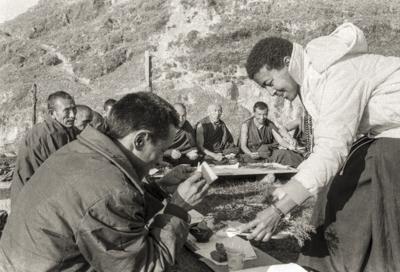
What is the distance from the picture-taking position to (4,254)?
76.1 inches

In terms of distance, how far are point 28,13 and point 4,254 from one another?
163ft

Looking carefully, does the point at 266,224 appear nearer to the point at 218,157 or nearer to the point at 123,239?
the point at 123,239

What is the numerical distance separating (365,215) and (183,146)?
20.1ft

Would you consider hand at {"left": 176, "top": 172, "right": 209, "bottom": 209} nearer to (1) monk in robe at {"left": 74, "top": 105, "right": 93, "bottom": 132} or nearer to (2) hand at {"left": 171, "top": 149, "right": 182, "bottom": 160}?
(1) monk in robe at {"left": 74, "top": 105, "right": 93, "bottom": 132}

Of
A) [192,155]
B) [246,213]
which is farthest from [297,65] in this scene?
[192,155]

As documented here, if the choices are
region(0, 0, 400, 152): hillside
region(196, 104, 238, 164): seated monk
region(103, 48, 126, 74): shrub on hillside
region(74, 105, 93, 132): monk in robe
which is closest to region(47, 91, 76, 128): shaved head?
region(74, 105, 93, 132): monk in robe

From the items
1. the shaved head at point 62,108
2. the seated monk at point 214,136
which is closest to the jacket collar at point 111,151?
Result: the shaved head at point 62,108

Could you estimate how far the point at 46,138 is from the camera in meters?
4.98

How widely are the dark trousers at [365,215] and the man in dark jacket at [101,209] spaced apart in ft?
3.69

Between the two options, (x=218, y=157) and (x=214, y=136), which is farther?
(x=214, y=136)

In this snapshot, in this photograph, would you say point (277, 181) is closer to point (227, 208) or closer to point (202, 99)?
point (227, 208)

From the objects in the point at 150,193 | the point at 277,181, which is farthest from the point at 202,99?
the point at 150,193

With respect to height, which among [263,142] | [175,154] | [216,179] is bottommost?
[263,142]

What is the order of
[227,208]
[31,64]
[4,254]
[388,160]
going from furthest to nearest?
[31,64] → [227,208] → [388,160] → [4,254]
